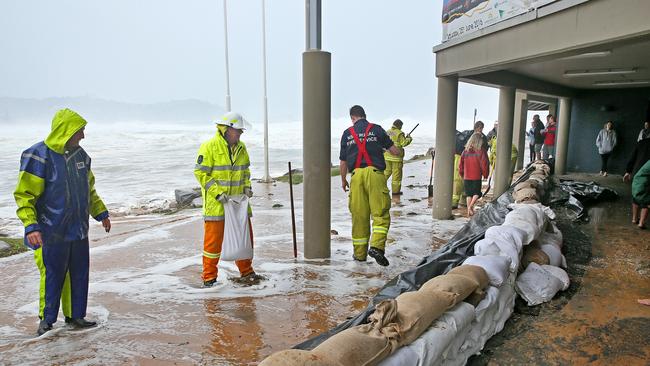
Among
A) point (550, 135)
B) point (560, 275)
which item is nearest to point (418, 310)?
point (560, 275)

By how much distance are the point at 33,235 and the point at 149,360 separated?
1145 mm

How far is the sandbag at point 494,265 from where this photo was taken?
10.5ft

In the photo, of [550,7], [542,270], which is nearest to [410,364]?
[542,270]

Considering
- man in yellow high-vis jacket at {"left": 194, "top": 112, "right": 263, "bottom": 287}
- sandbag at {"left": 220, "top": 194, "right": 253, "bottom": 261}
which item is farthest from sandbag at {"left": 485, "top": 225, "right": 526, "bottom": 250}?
man in yellow high-vis jacket at {"left": 194, "top": 112, "right": 263, "bottom": 287}

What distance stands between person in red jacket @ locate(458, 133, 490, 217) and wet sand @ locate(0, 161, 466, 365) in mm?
976

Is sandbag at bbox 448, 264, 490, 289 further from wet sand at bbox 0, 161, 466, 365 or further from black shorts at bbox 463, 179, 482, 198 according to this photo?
black shorts at bbox 463, 179, 482, 198

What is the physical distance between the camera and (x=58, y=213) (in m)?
3.21

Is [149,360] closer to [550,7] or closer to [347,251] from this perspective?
[347,251]

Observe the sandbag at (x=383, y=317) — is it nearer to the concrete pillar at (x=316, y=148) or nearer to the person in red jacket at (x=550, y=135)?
the concrete pillar at (x=316, y=148)

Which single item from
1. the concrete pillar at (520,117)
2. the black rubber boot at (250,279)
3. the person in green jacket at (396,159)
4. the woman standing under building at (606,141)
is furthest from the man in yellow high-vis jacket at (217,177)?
the concrete pillar at (520,117)

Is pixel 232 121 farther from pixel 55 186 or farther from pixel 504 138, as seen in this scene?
pixel 504 138

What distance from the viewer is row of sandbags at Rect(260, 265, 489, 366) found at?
1923mm

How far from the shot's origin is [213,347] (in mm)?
3139

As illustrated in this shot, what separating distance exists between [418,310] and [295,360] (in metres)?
0.84
